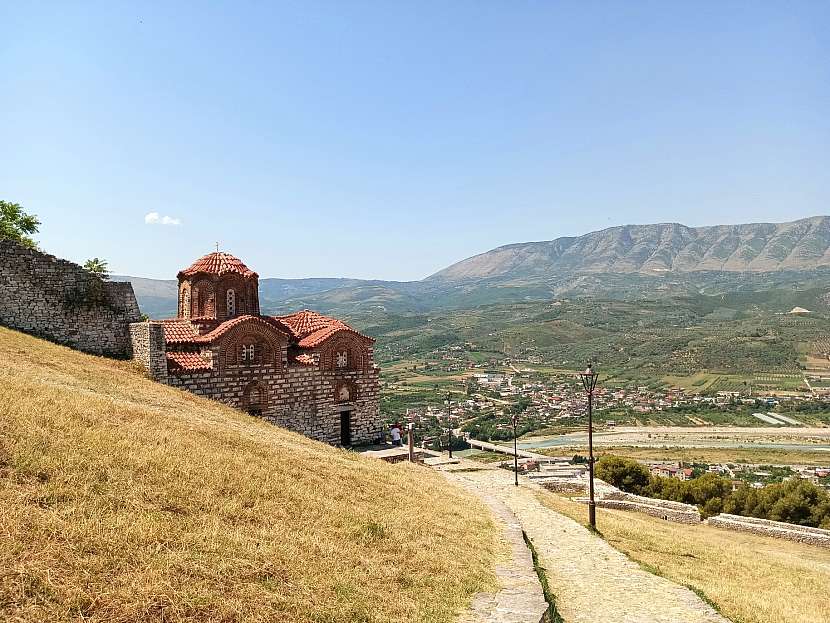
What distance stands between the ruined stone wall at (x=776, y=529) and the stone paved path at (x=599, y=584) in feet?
32.9

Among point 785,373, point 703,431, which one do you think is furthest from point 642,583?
point 785,373

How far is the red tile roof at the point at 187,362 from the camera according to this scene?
20.8m

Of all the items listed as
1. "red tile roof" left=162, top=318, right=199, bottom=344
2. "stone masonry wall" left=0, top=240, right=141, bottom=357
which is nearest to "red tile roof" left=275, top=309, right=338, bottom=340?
"red tile roof" left=162, top=318, right=199, bottom=344

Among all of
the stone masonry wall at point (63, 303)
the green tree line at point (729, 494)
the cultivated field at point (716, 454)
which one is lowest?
the cultivated field at point (716, 454)

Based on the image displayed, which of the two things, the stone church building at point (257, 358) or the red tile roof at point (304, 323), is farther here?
the red tile roof at point (304, 323)

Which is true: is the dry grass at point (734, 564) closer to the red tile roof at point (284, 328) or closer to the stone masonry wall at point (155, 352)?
the red tile roof at point (284, 328)

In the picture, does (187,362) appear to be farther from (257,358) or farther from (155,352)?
(257,358)

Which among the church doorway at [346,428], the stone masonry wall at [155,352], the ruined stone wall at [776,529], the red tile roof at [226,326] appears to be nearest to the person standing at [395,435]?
the church doorway at [346,428]

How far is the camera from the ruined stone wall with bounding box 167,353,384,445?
2136 centimetres

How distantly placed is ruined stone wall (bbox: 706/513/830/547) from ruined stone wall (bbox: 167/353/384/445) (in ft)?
47.8

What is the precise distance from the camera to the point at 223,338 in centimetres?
2152

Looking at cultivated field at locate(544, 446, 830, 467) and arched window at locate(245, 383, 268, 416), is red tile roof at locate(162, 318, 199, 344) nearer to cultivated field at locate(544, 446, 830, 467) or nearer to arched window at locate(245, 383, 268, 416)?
arched window at locate(245, 383, 268, 416)

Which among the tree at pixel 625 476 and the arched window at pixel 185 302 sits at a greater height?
the arched window at pixel 185 302

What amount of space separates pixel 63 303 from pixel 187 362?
16.1ft
